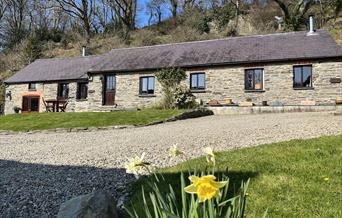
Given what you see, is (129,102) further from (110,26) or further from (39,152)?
(110,26)

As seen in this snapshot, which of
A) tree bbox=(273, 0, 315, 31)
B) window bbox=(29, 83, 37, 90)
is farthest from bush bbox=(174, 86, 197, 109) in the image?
tree bbox=(273, 0, 315, 31)

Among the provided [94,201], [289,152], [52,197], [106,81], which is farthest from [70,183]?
[106,81]

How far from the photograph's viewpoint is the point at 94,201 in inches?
131

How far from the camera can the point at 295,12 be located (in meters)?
31.8

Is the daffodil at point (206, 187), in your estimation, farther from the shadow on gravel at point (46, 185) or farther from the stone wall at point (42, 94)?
the stone wall at point (42, 94)

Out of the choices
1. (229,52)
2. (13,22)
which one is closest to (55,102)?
(229,52)

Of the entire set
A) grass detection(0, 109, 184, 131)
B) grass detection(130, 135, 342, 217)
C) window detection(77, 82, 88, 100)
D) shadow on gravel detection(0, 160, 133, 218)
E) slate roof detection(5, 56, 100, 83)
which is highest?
slate roof detection(5, 56, 100, 83)

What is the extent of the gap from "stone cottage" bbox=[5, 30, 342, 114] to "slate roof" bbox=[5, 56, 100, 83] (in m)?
0.10

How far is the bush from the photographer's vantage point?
A: 2034 centimetres

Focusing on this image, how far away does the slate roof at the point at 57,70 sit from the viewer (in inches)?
1058

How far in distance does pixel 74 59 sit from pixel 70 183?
26.2 metres

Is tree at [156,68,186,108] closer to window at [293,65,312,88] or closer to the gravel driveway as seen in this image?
window at [293,65,312,88]

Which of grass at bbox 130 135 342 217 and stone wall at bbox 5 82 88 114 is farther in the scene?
stone wall at bbox 5 82 88 114

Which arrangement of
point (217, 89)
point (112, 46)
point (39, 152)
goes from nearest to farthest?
1. point (39, 152)
2. point (217, 89)
3. point (112, 46)
